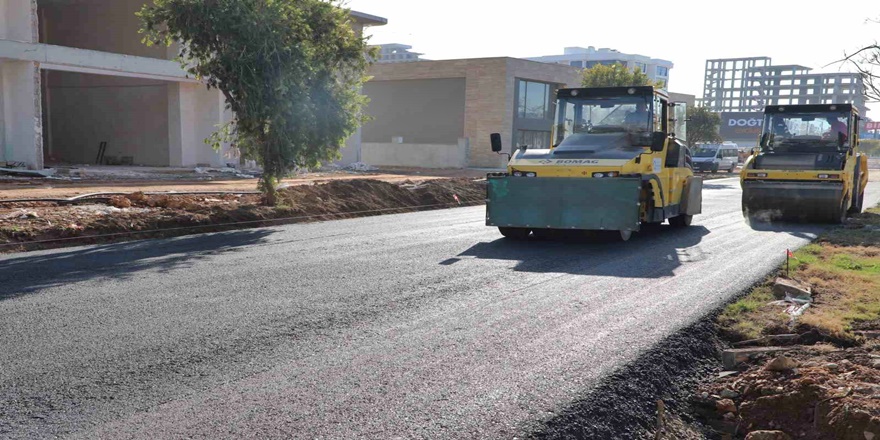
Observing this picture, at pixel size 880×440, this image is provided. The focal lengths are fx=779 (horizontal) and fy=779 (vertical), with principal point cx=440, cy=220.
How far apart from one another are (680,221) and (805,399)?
1062cm

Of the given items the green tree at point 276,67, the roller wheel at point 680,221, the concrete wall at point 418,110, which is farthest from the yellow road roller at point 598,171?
the concrete wall at point 418,110

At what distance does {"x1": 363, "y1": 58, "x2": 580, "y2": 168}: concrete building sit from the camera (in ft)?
153

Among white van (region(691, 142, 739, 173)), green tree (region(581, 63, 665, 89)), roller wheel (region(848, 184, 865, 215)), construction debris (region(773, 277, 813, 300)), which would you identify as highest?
green tree (region(581, 63, 665, 89))

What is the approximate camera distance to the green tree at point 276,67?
15.0 meters

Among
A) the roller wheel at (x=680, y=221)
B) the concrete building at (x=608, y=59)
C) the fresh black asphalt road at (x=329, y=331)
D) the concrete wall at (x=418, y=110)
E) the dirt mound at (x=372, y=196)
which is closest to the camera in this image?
the fresh black asphalt road at (x=329, y=331)

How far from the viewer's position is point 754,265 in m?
10.6

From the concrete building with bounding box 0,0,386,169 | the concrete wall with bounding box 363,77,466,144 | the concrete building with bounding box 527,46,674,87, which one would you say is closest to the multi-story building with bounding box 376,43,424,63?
the concrete building with bounding box 527,46,674,87

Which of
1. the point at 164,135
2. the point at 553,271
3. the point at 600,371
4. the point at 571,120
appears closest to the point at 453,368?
the point at 600,371

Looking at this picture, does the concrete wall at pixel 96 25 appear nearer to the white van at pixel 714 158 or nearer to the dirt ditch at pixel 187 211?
the dirt ditch at pixel 187 211

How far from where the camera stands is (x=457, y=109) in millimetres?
49250

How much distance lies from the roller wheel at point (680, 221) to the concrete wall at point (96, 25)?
76.4 ft

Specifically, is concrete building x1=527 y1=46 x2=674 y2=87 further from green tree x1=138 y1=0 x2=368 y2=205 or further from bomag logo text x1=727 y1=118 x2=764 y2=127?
green tree x1=138 y1=0 x2=368 y2=205

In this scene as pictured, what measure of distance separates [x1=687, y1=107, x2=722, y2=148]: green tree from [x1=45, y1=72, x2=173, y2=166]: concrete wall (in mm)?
34945

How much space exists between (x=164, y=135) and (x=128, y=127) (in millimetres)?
2344
